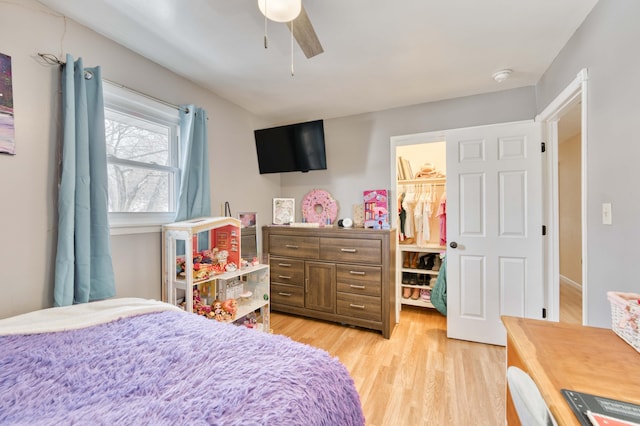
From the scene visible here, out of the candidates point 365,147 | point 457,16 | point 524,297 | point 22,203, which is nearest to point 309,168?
point 365,147

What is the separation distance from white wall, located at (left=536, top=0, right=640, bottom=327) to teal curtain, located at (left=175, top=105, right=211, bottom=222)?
2.67 m

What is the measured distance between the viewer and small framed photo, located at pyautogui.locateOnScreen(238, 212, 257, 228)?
2904mm

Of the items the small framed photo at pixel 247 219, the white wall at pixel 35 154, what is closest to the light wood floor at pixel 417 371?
the small framed photo at pixel 247 219

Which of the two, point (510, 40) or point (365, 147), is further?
point (365, 147)

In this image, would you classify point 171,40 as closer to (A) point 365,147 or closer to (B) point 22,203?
(B) point 22,203

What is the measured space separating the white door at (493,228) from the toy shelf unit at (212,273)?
6.38ft

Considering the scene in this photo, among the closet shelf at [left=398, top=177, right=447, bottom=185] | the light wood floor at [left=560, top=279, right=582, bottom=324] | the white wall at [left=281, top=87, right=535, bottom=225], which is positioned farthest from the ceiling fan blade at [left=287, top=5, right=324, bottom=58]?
the light wood floor at [left=560, top=279, right=582, bottom=324]

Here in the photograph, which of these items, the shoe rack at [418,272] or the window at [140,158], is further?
the shoe rack at [418,272]

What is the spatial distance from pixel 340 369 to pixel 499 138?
251 cm

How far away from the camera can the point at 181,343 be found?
1068 millimetres

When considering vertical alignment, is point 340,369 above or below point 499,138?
below

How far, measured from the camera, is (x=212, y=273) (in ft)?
6.80

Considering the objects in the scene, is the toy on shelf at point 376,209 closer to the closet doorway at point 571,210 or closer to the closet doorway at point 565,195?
the closet doorway at point 565,195

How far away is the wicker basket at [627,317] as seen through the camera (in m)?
0.87
